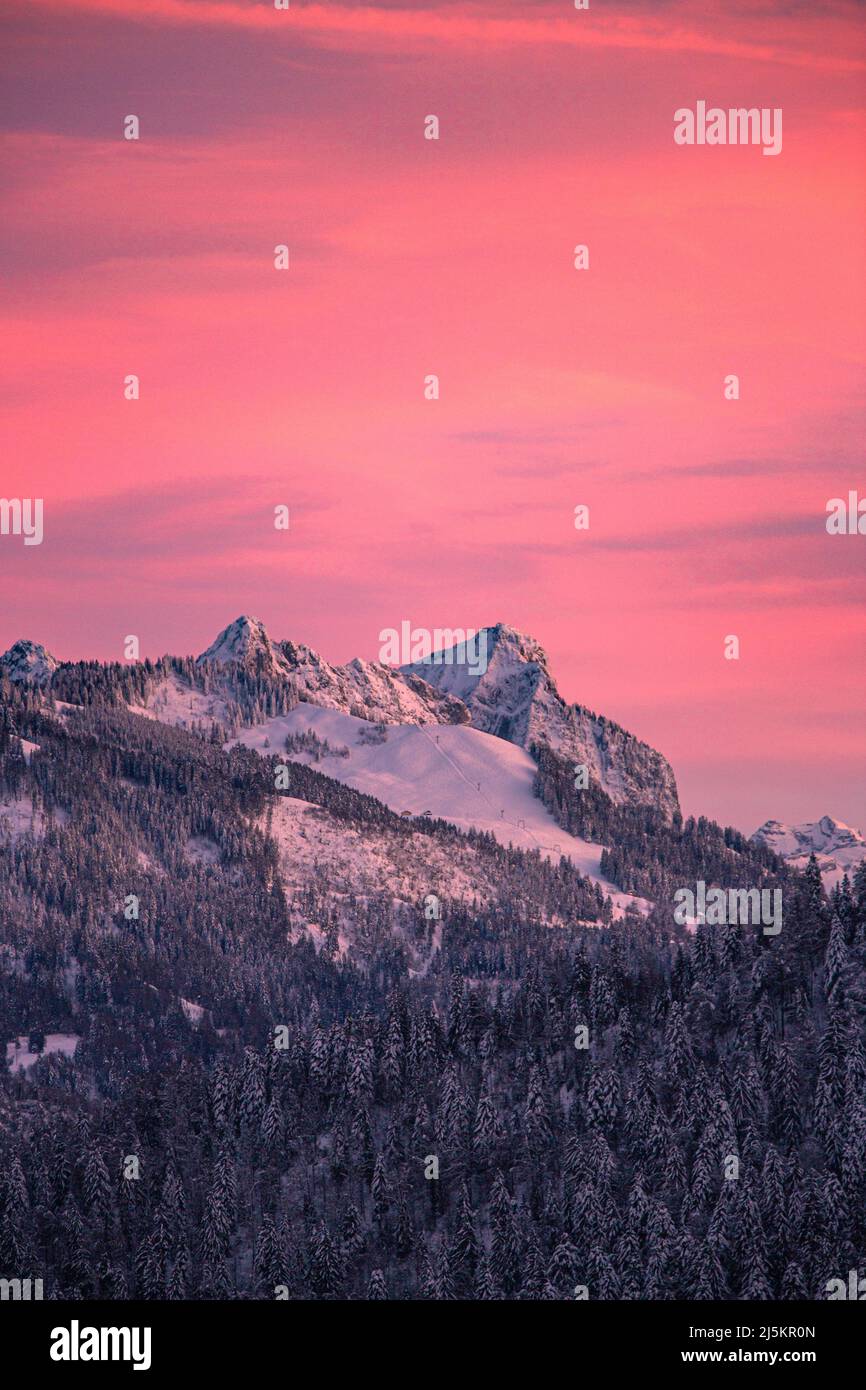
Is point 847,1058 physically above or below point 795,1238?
above

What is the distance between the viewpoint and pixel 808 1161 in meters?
196

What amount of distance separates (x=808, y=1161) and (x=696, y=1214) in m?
13.0

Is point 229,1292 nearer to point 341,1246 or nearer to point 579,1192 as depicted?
point 341,1246

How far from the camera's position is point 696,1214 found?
630 feet

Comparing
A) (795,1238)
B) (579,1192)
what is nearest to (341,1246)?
(579,1192)
